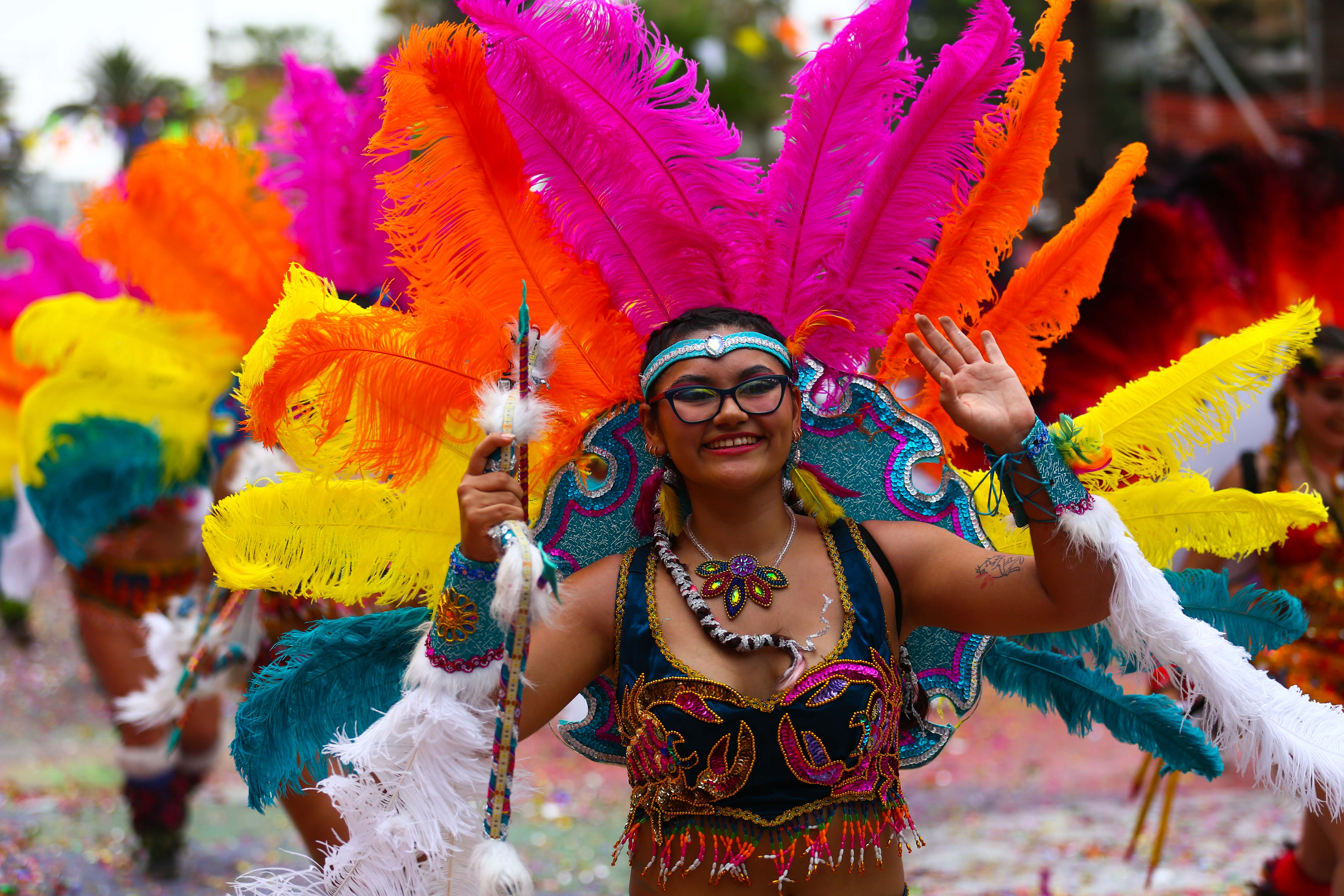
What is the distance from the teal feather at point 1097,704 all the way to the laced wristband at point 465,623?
1228 millimetres

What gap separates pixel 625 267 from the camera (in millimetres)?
2637

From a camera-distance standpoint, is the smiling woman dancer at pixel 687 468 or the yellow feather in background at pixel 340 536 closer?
the smiling woman dancer at pixel 687 468

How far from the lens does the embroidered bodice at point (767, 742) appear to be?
219 centimetres

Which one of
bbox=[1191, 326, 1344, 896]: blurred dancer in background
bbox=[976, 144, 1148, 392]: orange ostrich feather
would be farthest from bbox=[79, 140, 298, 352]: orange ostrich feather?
bbox=[1191, 326, 1344, 896]: blurred dancer in background

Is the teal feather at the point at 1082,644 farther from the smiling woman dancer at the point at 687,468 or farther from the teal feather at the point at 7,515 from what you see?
the teal feather at the point at 7,515

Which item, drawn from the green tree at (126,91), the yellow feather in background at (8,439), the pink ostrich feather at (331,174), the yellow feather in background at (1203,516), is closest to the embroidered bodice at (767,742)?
the yellow feather in background at (1203,516)

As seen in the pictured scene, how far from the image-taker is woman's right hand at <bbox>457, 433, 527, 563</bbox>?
2111mm

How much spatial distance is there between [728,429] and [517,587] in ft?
→ 1.80

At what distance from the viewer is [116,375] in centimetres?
496

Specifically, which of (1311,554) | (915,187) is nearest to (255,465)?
(915,187)

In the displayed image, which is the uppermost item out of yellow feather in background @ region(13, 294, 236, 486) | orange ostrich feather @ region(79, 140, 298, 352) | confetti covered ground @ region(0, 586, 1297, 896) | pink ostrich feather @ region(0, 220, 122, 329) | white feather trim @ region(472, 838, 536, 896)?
pink ostrich feather @ region(0, 220, 122, 329)

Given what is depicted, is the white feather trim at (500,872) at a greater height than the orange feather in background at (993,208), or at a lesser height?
lesser

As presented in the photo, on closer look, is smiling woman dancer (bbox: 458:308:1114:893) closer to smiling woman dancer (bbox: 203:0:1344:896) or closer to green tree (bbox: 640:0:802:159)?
smiling woman dancer (bbox: 203:0:1344:896)

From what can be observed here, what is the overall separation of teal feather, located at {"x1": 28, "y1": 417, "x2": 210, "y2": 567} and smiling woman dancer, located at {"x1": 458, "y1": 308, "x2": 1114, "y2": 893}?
3.34 metres
